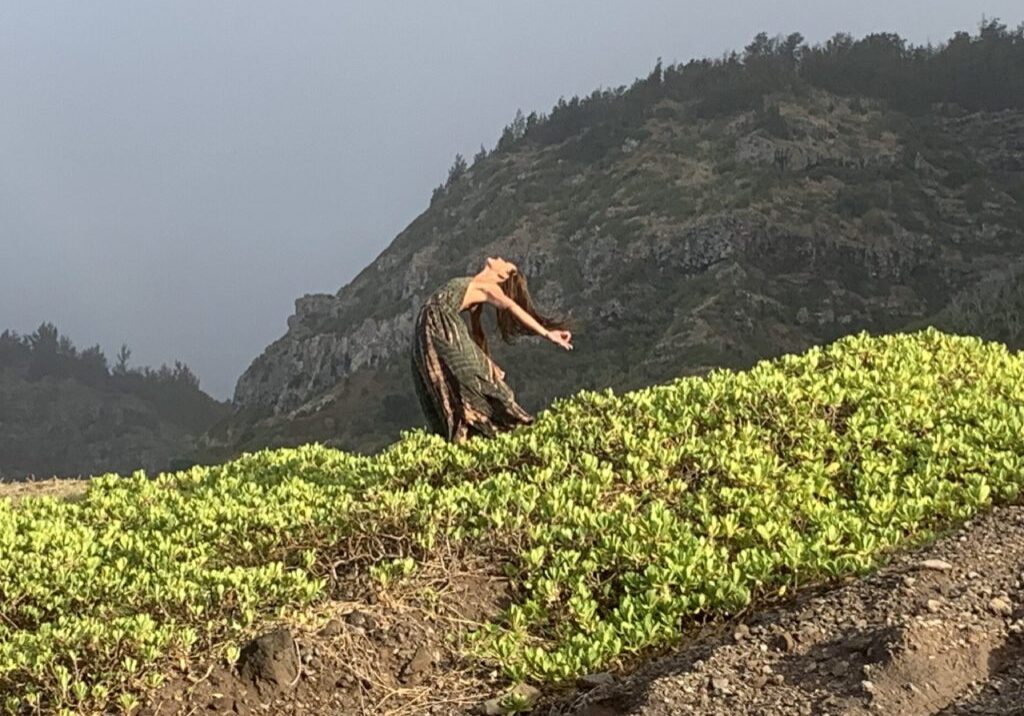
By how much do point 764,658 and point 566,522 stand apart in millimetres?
1851

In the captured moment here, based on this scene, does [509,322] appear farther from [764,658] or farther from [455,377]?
[764,658]

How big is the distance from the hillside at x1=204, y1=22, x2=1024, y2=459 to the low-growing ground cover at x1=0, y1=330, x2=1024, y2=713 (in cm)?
2440

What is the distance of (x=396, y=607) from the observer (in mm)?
5273

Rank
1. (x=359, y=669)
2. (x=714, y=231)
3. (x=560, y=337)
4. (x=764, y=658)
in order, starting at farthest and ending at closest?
1. (x=714, y=231)
2. (x=560, y=337)
3. (x=359, y=669)
4. (x=764, y=658)

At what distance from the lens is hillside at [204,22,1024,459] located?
41.0m

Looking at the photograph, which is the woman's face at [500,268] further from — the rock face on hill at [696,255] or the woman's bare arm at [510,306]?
the rock face on hill at [696,255]

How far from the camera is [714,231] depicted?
46.7 m

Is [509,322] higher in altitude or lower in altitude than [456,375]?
higher

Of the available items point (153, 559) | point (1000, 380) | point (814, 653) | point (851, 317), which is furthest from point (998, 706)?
point (851, 317)

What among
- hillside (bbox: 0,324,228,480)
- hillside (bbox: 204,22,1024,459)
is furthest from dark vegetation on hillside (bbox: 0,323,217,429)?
hillside (bbox: 204,22,1024,459)

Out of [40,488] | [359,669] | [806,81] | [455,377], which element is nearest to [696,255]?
[806,81]

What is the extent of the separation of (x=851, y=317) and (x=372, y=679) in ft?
128

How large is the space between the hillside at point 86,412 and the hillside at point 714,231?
29.6 feet

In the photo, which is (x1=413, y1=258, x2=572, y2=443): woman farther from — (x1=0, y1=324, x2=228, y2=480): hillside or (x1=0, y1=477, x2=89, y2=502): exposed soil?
(x1=0, y1=324, x2=228, y2=480): hillside
